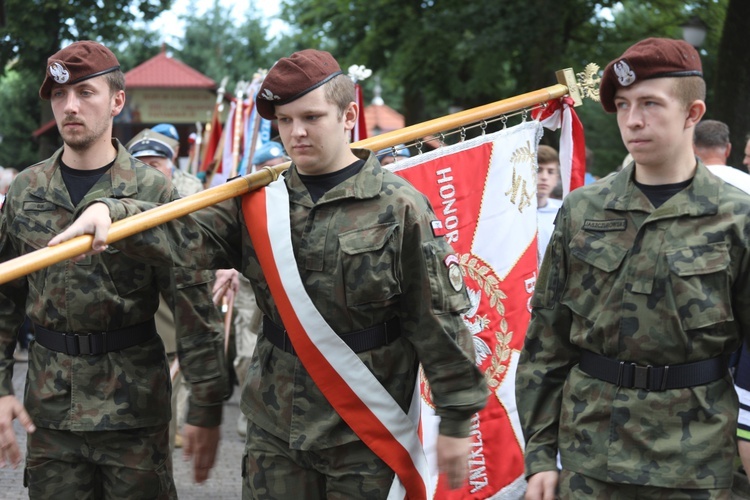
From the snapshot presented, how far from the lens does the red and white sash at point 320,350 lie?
351cm

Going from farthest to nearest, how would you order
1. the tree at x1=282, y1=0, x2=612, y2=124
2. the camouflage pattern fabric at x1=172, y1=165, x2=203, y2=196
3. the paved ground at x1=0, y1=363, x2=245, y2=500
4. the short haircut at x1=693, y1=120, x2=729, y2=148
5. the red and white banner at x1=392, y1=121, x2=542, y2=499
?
the tree at x1=282, y1=0, x2=612, y2=124, the camouflage pattern fabric at x1=172, y1=165, x2=203, y2=196, the paved ground at x1=0, y1=363, x2=245, y2=500, the short haircut at x1=693, y1=120, x2=729, y2=148, the red and white banner at x1=392, y1=121, x2=542, y2=499

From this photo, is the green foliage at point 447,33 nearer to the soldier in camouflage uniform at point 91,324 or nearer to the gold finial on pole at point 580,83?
the gold finial on pole at point 580,83

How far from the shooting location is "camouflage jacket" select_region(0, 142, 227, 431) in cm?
400

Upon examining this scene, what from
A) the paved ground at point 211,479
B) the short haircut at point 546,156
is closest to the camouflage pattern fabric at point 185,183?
the paved ground at point 211,479

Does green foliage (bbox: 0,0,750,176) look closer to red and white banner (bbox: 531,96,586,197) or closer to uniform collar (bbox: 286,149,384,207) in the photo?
red and white banner (bbox: 531,96,586,197)

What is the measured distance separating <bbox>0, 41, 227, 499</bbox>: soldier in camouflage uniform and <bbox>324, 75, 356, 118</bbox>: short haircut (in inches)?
35.7

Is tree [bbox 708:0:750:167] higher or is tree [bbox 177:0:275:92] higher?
tree [bbox 177:0:275:92]

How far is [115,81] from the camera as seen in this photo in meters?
4.19

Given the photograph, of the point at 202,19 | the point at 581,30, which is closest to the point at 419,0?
the point at 581,30

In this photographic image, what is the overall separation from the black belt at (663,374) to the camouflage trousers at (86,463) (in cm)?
183

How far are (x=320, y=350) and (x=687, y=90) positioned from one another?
1400mm

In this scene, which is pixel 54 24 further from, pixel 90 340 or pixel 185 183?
pixel 90 340

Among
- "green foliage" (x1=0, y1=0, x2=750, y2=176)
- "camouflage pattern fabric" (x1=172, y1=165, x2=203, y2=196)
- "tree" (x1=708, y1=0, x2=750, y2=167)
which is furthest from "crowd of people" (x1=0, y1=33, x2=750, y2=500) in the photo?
"green foliage" (x1=0, y1=0, x2=750, y2=176)

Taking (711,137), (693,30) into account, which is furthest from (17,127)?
(711,137)
